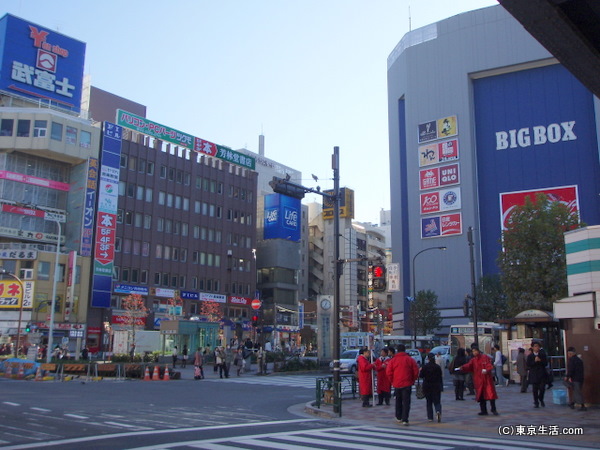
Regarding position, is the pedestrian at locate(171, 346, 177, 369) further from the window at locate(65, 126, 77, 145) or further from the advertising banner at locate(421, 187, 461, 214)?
the advertising banner at locate(421, 187, 461, 214)

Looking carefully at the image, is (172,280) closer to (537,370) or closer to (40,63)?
(40,63)

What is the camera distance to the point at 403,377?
12898 millimetres


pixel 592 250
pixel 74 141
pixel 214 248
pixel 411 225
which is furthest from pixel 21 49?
pixel 592 250

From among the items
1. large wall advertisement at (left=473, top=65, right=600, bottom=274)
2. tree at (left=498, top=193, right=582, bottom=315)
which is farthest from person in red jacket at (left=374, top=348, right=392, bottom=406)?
large wall advertisement at (left=473, top=65, right=600, bottom=274)

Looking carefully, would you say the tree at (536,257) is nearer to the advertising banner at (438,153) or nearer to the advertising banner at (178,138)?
the advertising banner at (438,153)

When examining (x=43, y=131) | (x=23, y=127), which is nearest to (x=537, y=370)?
(x=43, y=131)

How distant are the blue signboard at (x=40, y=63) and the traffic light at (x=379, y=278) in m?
55.3

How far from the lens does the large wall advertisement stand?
226 ft

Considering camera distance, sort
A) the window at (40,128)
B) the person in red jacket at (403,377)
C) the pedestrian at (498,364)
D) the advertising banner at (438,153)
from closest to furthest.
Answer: the person in red jacket at (403,377) → the pedestrian at (498,364) → the window at (40,128) → the advertising banner at (438,153)

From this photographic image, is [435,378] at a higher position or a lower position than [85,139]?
A: lower

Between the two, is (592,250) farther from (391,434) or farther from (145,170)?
(145,170)

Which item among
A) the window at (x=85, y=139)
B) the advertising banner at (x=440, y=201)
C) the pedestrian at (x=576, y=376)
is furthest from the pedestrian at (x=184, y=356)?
the advertising banner at (x=440, y=201)

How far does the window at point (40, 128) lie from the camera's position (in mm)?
61156

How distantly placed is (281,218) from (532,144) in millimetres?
35612
